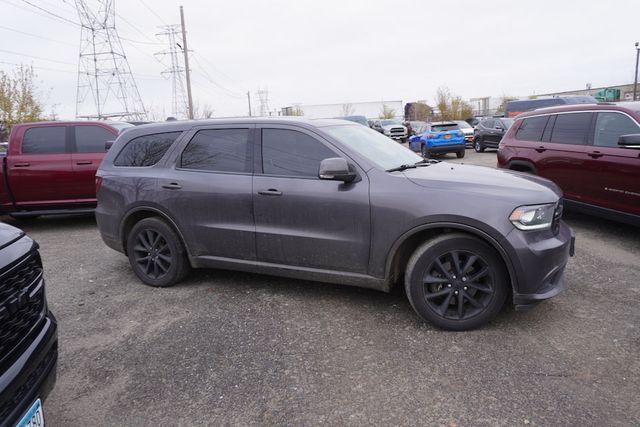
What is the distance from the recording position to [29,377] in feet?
6.32

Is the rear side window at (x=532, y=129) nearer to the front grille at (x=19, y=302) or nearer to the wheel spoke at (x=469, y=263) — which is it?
the wheel spoke at (x=469, y=263)

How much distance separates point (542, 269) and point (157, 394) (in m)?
2.80

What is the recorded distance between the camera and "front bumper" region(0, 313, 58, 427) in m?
1.74

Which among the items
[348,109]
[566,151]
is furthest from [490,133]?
[348,109]

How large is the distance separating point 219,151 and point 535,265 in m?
2.96

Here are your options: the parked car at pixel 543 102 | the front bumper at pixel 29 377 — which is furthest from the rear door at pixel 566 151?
the parked car at pixel 543 102

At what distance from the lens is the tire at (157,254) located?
443 cm

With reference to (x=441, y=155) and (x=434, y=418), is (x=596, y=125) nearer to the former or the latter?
(x=434, y=418)

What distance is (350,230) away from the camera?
3582mm

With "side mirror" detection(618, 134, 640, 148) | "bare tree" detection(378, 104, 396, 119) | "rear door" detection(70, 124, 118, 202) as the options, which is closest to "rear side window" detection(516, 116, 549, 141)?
"side mirror" detection(618, 134, 640, 148)

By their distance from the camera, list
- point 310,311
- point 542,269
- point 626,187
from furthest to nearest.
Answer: point 626,187 → point 310,311 → point 542,269

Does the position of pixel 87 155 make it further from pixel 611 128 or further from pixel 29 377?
pixel 611 128

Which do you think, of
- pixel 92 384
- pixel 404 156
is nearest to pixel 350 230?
pixel 404 156

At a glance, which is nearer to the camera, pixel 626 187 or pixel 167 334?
pixel 167 334
